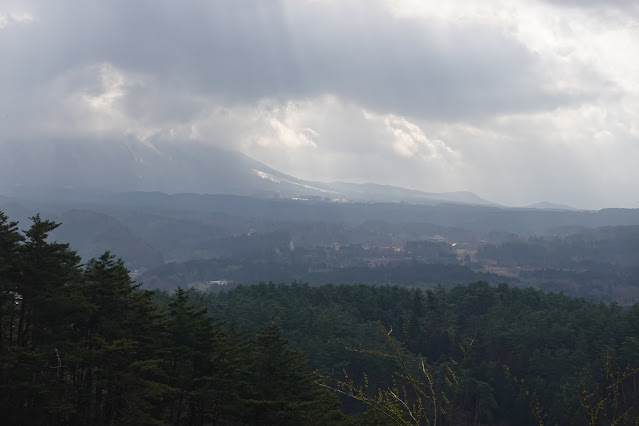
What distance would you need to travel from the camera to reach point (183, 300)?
28781 mm

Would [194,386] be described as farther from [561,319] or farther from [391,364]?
[561,319]

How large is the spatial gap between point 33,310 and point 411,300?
69.3 meters

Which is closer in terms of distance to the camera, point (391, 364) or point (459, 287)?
point (391, 364)

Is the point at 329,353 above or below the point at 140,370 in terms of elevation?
below

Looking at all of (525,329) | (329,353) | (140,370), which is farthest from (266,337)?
(525,329)

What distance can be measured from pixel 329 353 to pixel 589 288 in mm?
162831

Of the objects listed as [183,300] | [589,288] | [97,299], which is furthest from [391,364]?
[589,288]

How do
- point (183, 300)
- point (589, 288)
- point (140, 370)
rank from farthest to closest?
point (589, 288), point (183, 300), point (140, 370)

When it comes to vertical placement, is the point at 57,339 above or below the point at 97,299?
below

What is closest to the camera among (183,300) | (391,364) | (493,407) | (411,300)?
(183,300)

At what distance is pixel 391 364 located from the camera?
207 feet

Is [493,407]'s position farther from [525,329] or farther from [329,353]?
[329,353]

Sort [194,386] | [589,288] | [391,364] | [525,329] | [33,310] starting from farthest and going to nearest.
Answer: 1. [589,288]
2. [525,329]
3. [391,364]
4. [194,386]
5. [33,310]

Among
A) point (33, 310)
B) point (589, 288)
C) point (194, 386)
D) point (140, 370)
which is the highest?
point (33, 310)
